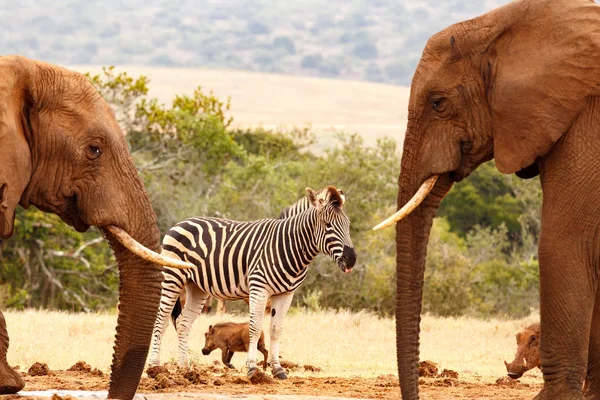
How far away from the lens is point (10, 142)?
6.07m

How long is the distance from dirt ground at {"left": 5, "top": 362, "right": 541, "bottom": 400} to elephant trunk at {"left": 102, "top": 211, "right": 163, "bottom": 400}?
108 cm

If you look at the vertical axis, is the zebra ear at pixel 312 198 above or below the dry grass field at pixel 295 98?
below

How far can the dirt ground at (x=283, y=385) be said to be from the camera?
8.36m

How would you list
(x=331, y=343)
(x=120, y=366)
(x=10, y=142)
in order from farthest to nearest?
(x=331, y=343)
(x=120, y=366)
(x=10, y=142)

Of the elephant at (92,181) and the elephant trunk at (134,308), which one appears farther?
the elephant trunk at (134,308)

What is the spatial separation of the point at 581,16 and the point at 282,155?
23196 mm

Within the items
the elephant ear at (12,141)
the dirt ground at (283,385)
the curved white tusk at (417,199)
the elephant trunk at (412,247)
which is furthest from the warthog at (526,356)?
the elephant ear at (12,141)

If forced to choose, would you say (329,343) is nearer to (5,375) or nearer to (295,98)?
(5,375)

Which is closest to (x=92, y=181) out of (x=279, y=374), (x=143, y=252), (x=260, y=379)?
(x=143, y=252)

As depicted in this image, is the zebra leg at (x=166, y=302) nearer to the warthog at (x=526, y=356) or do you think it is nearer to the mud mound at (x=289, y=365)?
the mud mound at (x=289, y=365)

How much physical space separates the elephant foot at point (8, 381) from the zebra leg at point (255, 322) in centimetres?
326

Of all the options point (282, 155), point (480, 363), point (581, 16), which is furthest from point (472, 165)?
point (282, 155)

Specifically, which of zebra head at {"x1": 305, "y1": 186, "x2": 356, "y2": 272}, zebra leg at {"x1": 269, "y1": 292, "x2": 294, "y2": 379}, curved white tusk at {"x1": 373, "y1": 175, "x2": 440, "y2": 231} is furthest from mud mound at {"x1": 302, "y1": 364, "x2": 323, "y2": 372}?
curved white tusk at {"x1": 373, "y1": 175, "x2": 440, "y2": 231}

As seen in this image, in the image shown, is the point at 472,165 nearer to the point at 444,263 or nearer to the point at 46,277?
the point at 444,263
